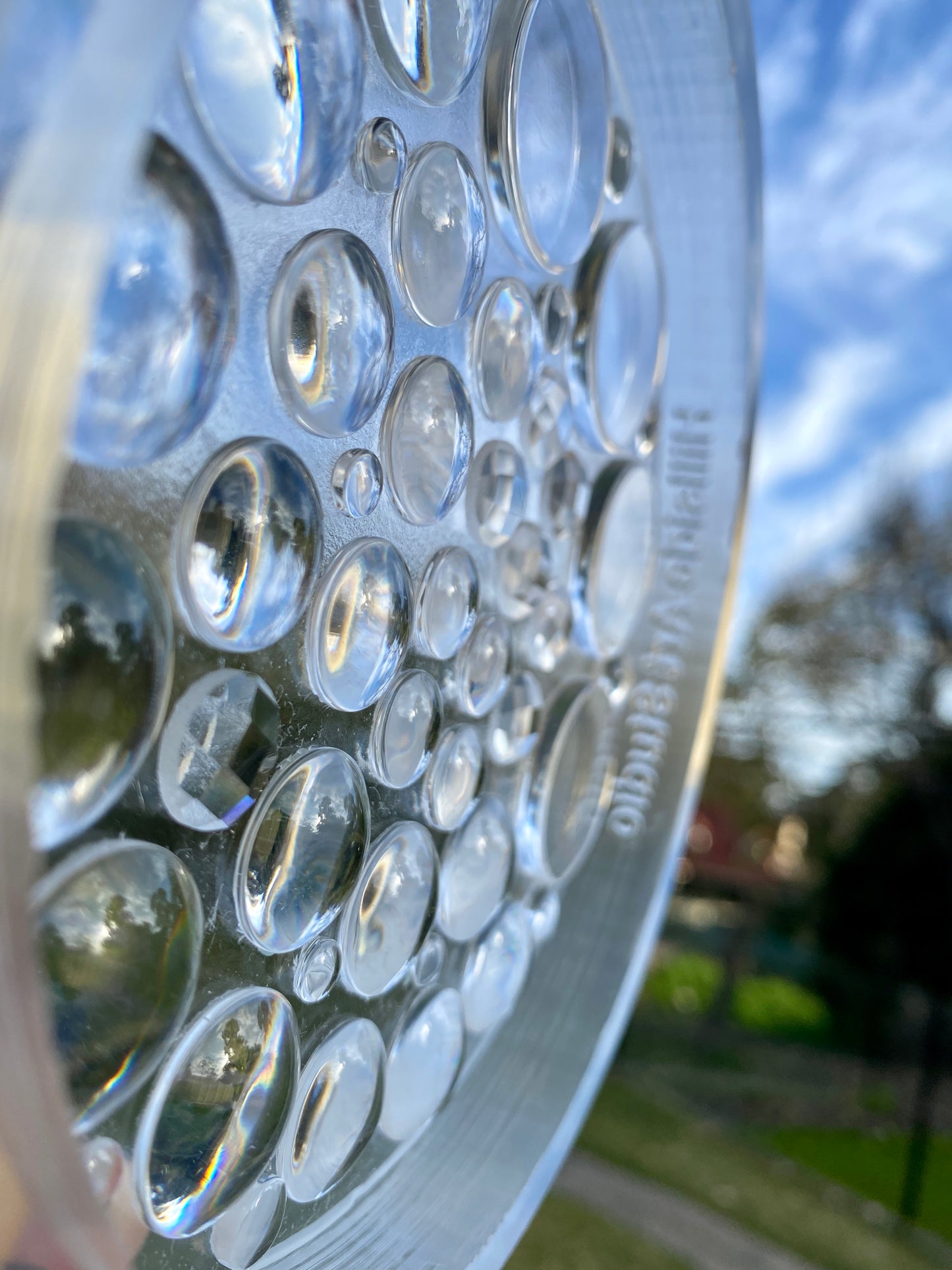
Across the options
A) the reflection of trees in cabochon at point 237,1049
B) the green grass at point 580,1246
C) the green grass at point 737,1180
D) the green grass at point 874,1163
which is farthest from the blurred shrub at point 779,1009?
the reflection of trees in cabochon at point 237,1049

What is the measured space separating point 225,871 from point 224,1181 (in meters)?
0.08

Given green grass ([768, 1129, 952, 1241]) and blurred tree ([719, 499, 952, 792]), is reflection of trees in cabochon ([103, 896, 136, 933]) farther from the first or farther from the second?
blurred tree ([719, 499, 952, 792])

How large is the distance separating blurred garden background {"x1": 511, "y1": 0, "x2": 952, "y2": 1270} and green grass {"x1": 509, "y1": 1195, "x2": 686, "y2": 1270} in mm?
235

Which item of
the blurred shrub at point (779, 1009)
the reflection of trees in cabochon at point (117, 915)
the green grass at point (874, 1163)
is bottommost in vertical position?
the green grass at point (874, 1163)

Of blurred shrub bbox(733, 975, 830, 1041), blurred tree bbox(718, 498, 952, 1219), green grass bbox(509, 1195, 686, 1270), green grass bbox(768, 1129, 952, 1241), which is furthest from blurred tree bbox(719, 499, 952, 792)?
green grass bbox(509, 1195, 686, 1270)

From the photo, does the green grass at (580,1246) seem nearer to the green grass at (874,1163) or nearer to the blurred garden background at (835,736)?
the blurred garden background at (835,736)

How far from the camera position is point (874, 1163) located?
2305 millimetres

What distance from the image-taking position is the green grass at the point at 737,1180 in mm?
1646

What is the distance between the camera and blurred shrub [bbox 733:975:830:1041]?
2.67 meters

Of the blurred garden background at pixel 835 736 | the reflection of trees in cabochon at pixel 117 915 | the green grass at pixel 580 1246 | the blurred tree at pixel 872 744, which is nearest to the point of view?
the reflection of trees in cabochon at pixel 117 915

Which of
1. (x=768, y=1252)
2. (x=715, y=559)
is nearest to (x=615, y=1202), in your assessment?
(x=768, y=1252)

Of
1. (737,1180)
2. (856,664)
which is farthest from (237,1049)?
(856,664)

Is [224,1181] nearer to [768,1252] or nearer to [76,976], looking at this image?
[76,976]

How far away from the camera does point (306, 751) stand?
270mm
